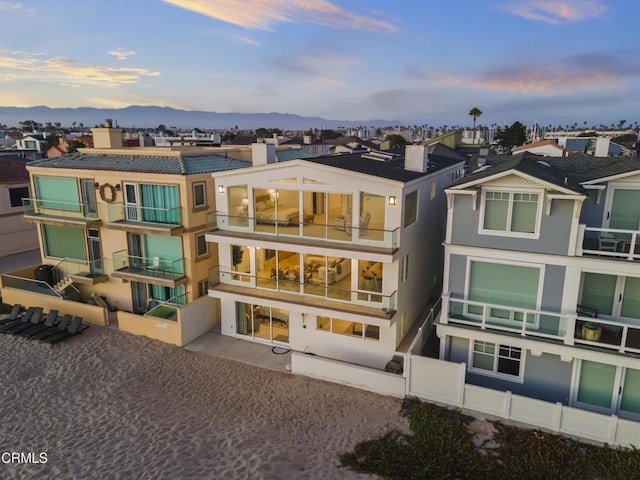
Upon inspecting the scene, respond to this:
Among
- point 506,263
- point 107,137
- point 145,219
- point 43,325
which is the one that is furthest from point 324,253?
point 107,137

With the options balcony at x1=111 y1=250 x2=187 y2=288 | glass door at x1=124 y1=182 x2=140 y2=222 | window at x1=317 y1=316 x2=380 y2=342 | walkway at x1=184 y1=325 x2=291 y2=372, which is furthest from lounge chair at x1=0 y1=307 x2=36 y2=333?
window at x1=317 y1=316 x2=380 y2=342

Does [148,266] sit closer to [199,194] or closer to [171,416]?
[199,194]

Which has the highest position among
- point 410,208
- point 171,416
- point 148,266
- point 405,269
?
point 410,208

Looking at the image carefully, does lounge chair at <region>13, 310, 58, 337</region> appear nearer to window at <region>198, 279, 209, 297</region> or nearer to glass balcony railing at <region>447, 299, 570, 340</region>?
window at <region>198, 279, 209, 297</region>

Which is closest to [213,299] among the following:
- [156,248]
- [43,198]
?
[156,248]

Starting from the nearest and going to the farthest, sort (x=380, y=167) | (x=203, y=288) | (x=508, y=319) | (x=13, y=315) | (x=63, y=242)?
(x=508, y=319)
(x=380, y=167)
(x=203, y=288)
(x=13, y=315)
(x=63, y=242)

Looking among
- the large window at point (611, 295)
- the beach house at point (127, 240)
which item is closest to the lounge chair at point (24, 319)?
the beach house at point (127, 240)
